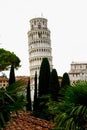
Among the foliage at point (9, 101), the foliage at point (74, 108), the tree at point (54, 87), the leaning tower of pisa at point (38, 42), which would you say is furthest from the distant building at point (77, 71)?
the foliage at point (9, 101)

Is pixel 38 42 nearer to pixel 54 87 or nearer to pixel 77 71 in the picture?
pixel 77 71

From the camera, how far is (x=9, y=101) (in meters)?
8.34

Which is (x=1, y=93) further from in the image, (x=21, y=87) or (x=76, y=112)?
(x=76, y=112)

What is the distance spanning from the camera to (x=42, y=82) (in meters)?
35.0

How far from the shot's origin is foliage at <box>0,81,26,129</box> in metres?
8.27

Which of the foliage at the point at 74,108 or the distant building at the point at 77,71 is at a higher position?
the distant building at the point at 77,71

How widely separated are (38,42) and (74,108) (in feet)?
291

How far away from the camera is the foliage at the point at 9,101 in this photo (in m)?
8.27

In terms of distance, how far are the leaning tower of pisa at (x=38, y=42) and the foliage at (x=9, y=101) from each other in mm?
86454

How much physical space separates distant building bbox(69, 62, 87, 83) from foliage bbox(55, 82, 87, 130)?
7999cm

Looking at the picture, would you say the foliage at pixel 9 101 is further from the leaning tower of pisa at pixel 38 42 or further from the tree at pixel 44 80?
the leaning tower of pisa at pixel 38 42

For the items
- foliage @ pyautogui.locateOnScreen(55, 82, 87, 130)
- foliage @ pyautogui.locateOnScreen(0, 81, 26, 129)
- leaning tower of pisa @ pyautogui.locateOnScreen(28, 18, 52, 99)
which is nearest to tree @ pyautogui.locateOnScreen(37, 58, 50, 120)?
foliage @ pyautogui.locateOnScreen(55, 82, 87, 130)

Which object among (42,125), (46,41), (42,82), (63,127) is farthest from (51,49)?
(63,127)

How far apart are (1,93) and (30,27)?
97052 millimetres
